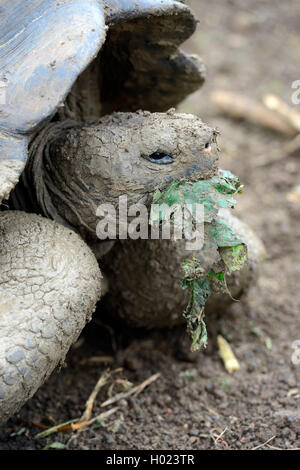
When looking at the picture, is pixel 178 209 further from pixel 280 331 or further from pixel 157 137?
pixel 280 331

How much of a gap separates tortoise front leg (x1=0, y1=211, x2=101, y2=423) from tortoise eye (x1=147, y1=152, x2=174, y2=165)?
0.38 metres

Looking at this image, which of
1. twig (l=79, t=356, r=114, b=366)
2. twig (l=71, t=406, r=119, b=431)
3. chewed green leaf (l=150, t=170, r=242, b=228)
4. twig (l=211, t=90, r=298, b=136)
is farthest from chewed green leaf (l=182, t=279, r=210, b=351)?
twig (l=211, t=90, r=298, b=136)

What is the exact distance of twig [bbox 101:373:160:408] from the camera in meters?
2.43

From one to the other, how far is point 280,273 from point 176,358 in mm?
998

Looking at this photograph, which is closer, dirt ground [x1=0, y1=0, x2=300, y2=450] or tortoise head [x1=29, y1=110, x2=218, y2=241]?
tortoise head [x1=29, y1=110, x2=218, y2=241]

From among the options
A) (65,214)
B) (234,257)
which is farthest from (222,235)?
(65,214)

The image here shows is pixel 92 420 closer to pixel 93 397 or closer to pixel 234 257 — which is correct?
pixel 93 397

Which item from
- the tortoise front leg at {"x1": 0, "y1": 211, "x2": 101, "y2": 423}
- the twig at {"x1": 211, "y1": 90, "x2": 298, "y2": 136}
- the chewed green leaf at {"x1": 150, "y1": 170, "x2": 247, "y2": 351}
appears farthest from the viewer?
the twig at {"x1": 211, "y1": 90, "x2": 298, "y2": 136}

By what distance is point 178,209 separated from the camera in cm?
192

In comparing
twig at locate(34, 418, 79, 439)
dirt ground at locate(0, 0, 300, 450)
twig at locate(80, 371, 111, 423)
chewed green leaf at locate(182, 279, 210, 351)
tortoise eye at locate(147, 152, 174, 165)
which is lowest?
dirt ground at locate(0, 0, 300, 450)

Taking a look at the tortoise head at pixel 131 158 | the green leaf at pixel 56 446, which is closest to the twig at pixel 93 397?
the green leaf at pixel 56 446

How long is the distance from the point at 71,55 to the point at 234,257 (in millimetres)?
836

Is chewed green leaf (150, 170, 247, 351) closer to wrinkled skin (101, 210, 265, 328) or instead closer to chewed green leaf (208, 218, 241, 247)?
chewed green leaf (208, 218, 241, 247)

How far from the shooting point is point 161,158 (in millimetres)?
2004
